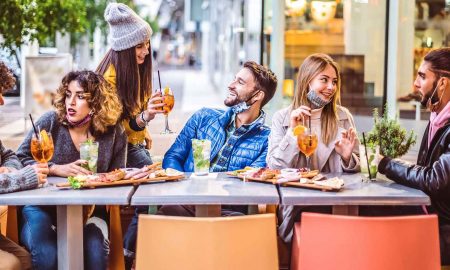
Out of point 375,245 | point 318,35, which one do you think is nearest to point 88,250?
point 375,245

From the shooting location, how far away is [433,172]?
3393 mm

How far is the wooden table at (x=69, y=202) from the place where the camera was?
10.3 feet

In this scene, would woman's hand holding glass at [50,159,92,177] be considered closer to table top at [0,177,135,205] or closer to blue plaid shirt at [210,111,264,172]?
table top at [0,177,135,205]

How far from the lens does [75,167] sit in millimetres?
3631

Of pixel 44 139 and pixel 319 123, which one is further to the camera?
pixel 319 123

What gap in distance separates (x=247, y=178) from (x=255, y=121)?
765 millimetres

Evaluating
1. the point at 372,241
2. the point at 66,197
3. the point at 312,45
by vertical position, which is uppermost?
the point at 312,45

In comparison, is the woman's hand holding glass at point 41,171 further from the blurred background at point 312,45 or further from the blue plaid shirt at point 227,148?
the blurred background at point 312,45

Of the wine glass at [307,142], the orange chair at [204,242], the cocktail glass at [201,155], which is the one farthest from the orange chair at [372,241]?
the cocktail glass at [201,155]

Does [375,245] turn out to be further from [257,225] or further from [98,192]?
[98,192]

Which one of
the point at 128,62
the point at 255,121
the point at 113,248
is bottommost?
the point at 113,248

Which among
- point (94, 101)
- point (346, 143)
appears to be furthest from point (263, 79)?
point (94, 101)

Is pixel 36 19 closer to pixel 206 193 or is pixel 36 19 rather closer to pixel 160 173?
pixel 160 173

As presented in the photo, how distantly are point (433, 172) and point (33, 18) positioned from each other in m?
8.12
